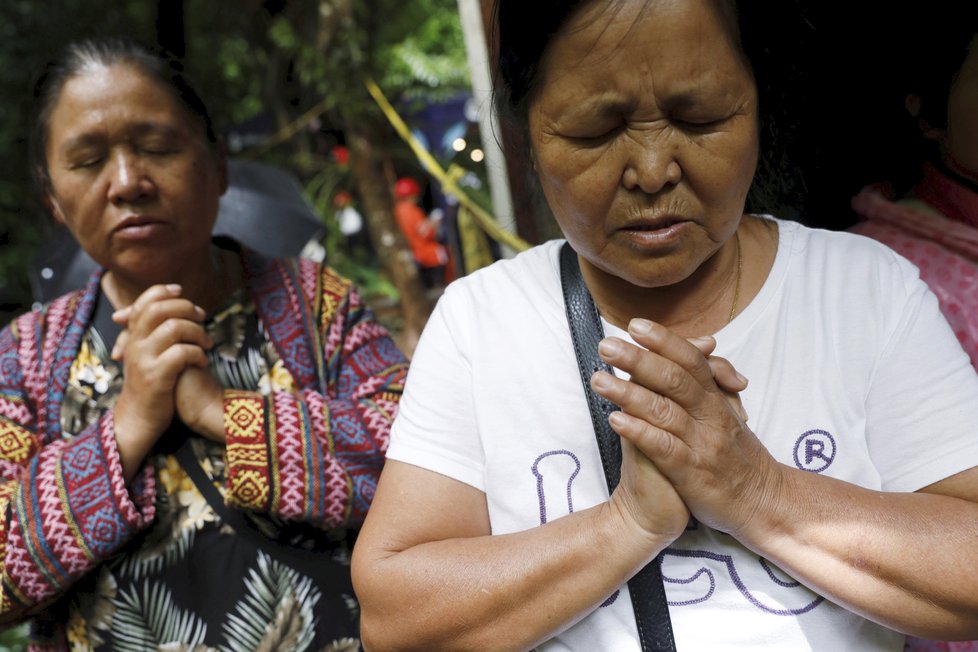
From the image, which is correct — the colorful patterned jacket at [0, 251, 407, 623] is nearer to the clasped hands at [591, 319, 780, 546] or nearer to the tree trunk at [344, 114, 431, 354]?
the clasped hands at [591, 319, 780, 546]

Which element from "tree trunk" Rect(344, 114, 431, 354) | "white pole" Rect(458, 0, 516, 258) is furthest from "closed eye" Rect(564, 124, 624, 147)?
"tree trunk" Rect(344, 114, 431, 354)

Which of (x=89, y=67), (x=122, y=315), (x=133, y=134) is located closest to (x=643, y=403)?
(x=122, y=315)

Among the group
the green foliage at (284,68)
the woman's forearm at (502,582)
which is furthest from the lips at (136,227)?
the green foliage at (284,68)

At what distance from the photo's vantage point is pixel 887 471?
1229 millimetres

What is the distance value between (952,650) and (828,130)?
1.12m

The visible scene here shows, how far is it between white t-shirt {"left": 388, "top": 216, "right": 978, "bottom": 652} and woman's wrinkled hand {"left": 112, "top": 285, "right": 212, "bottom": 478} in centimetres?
60

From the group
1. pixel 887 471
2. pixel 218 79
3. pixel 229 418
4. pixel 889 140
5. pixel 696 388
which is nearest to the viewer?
pixel 696 388

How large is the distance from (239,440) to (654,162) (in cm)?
103

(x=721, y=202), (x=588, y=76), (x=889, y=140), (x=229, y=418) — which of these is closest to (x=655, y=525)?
(x=721, y=202)

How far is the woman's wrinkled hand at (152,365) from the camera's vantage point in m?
1.73

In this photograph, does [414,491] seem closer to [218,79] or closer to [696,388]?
[696,388]

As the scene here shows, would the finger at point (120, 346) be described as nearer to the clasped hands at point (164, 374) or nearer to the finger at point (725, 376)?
the clasped hands at point (164, 374)

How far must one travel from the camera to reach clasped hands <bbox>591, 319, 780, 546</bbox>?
1.09m

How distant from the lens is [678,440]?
3.61ft
